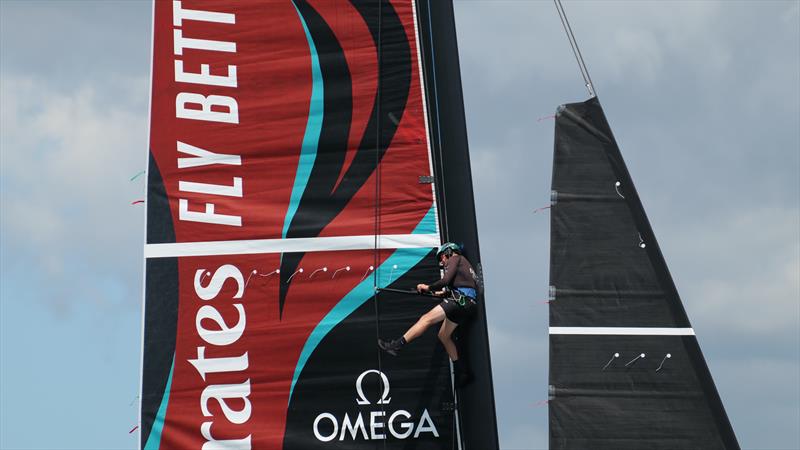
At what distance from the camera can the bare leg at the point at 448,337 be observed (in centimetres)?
1473

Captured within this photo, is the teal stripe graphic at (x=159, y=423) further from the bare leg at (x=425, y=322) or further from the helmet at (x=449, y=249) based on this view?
the helmet at (x=449, y=249)

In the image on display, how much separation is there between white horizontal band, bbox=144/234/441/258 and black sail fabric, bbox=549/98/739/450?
158 centimetres

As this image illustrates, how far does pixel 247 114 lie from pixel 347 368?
2.80 metres

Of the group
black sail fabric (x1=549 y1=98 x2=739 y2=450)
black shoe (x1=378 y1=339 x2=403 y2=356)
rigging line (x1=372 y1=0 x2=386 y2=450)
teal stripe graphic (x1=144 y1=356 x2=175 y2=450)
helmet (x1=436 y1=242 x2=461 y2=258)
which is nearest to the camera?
black sail fabric (x1=549 y1=98 x2=739 y2=450)

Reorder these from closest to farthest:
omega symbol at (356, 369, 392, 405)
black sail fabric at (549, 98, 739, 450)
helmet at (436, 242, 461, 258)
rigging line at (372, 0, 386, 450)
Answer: black sail fabric at (549, 98, 739, 450) → helmet at (436, 242, 461, 258) → omega symbol at (356, 369, 392, 405) → rigging line at (372, 0, 386, 450)

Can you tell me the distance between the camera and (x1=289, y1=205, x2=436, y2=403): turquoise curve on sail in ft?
49.7

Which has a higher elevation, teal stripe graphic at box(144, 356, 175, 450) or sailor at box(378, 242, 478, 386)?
sailor at box(378, 242, 478, 386)

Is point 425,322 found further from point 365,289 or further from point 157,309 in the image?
point 157,309

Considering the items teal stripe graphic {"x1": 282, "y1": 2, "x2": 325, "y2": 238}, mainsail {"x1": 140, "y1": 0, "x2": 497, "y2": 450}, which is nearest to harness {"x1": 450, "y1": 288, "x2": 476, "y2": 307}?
mainsail {"x1": 140, "y1": 0, "x2": 497, "y2": 450}

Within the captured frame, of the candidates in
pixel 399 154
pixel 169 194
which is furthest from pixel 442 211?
pixel 169 194

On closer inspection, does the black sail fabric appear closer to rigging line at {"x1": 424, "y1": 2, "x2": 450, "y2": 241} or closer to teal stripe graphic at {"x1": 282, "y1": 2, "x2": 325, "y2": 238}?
rigging line at {"x1": 424, "y1": 2, "x2": 450, "y2": 241}

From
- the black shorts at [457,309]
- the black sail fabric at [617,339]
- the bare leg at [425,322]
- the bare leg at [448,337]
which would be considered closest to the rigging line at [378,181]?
the bare leg at [425,322]

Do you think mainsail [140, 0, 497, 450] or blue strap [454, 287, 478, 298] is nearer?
blue strap [454, 287, 478, 298]

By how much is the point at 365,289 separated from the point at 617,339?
104 inches
